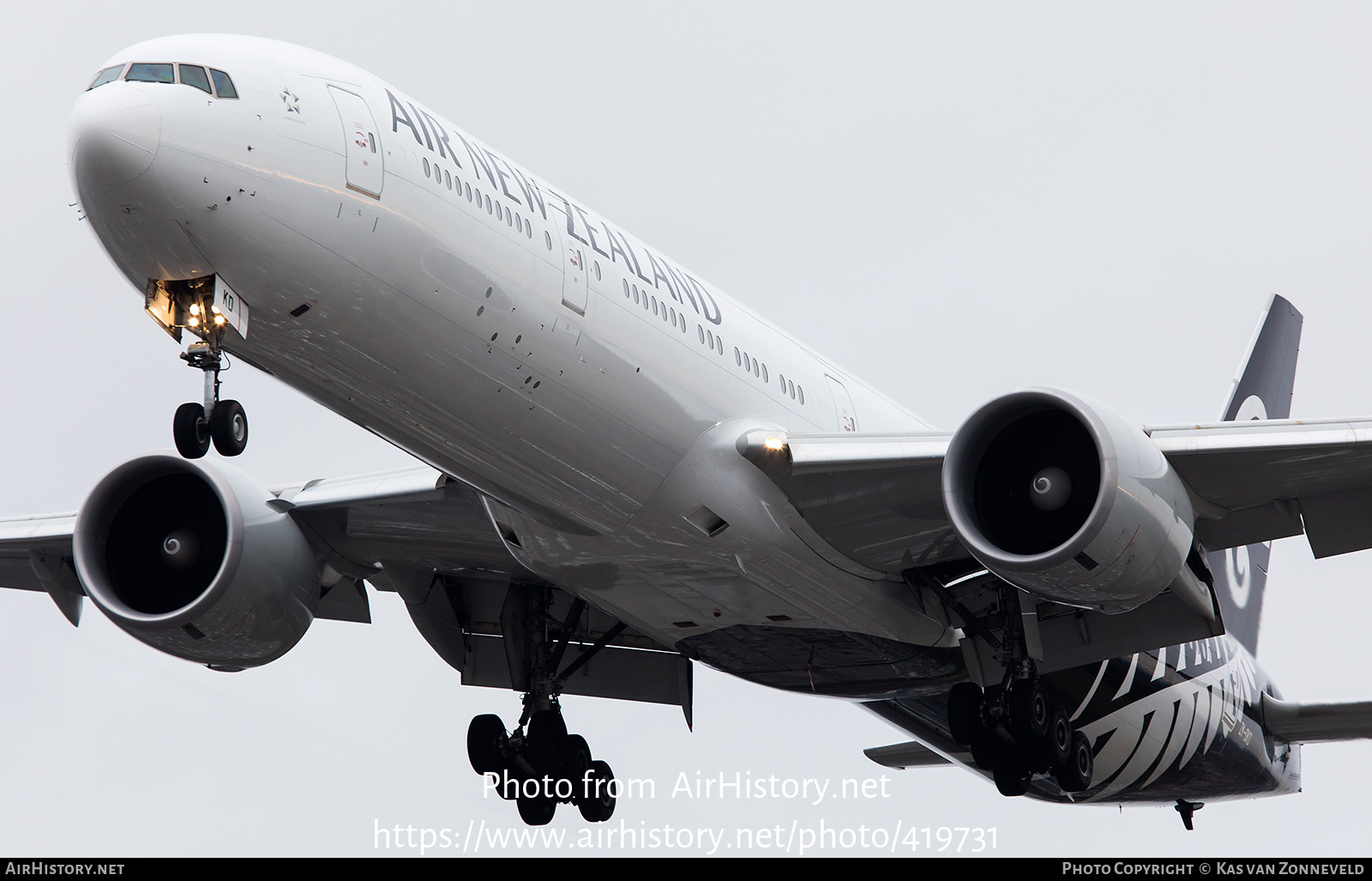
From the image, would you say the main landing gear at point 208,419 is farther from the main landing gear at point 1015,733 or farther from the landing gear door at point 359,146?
the main landing gear at point 1015,733

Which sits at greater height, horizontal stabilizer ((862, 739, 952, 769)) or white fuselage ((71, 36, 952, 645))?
white fuselage ((71, 36, 952, 645))

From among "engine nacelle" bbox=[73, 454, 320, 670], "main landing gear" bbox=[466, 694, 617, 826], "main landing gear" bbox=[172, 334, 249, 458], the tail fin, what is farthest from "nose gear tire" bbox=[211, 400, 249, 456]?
the tail fin

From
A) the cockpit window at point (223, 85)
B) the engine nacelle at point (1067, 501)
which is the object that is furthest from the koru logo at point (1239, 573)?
the cockpit window at point (223, 85)

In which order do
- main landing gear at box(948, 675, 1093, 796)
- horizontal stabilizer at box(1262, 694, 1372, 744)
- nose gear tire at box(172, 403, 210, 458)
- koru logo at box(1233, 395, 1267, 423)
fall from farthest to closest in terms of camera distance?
koru logo at box(1233, 395, 1267, 423) → horizontal stabilizer at box(1262, 694, 1372, 744) → main landing gear at box(948, 675, 1093, 796) → nose gear tire at box(172, 403, 210, 458)

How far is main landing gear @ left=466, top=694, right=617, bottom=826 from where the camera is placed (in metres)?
18.7

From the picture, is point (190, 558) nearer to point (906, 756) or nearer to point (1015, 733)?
point (1015, 733)

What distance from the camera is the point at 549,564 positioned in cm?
1580

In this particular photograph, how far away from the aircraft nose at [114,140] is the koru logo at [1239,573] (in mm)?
16798

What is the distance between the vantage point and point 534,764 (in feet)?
61.3

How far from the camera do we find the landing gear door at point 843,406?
17.4 meters

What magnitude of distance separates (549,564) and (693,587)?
1478 mm

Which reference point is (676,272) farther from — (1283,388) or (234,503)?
(1283,388)

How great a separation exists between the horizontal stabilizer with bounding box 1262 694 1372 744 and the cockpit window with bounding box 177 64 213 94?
16598mm

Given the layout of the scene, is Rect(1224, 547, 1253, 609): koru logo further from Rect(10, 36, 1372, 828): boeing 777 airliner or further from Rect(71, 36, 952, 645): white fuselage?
Rect(71, 36, 952, 645): white fuselage
